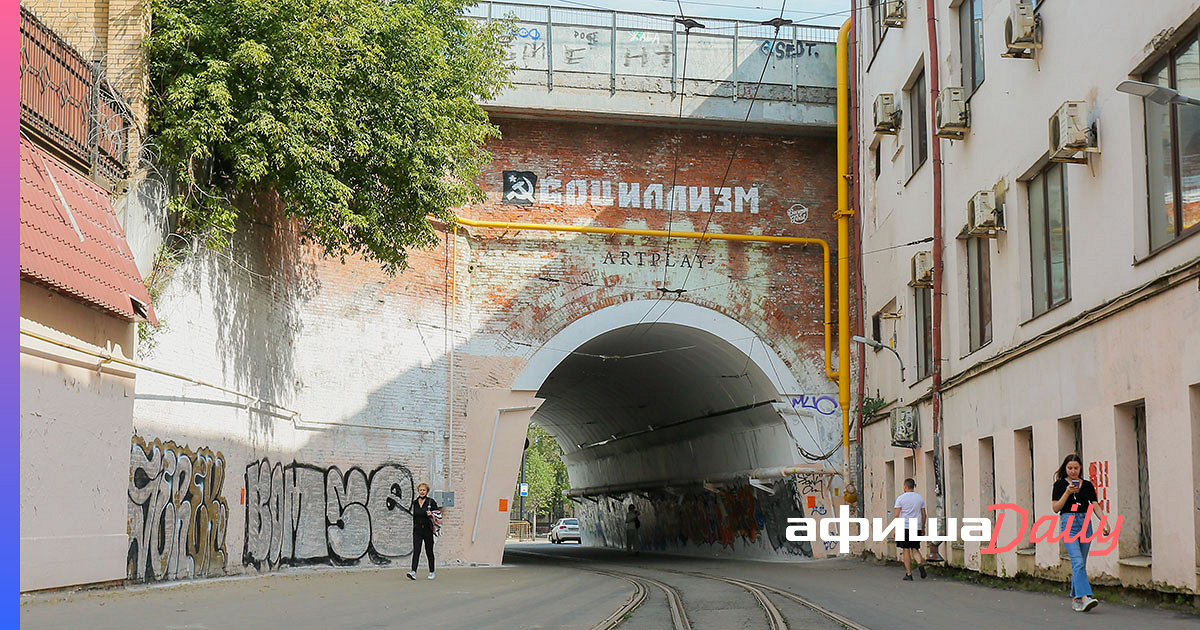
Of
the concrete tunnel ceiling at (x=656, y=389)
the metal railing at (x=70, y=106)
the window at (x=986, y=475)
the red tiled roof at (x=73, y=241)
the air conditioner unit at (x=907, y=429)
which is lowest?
the window at (x=986, y=475)

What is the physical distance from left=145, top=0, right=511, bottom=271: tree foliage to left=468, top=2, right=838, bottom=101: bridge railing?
16.7ft

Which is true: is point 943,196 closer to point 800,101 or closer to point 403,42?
point 800,101

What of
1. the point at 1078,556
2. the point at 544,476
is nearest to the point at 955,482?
the point at 1078,556

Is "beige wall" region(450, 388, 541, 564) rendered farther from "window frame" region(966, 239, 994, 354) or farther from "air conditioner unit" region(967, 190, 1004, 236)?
"air conditioner unit" region(967, 190, 1004, 236)

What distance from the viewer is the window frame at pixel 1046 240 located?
47.2 feet

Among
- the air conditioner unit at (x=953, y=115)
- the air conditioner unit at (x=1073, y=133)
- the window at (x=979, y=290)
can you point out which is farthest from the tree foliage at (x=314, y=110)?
the air conditioner unit at (x=1073, y=133)

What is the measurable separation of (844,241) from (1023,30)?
420 inches

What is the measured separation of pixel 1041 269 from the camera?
1542 centimetres

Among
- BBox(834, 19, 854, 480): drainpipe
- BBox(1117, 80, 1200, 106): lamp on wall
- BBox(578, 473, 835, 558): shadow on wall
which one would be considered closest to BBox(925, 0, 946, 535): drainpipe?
BBox(834, 19, 854, 480): drainpipe

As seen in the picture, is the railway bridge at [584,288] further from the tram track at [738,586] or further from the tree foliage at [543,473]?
the tree foliage at [543,473]

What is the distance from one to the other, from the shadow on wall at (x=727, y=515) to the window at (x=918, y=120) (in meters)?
7.21

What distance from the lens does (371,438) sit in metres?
22.4

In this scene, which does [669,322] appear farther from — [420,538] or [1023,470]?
[1023,470]

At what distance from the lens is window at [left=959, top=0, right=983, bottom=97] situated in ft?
58.9
